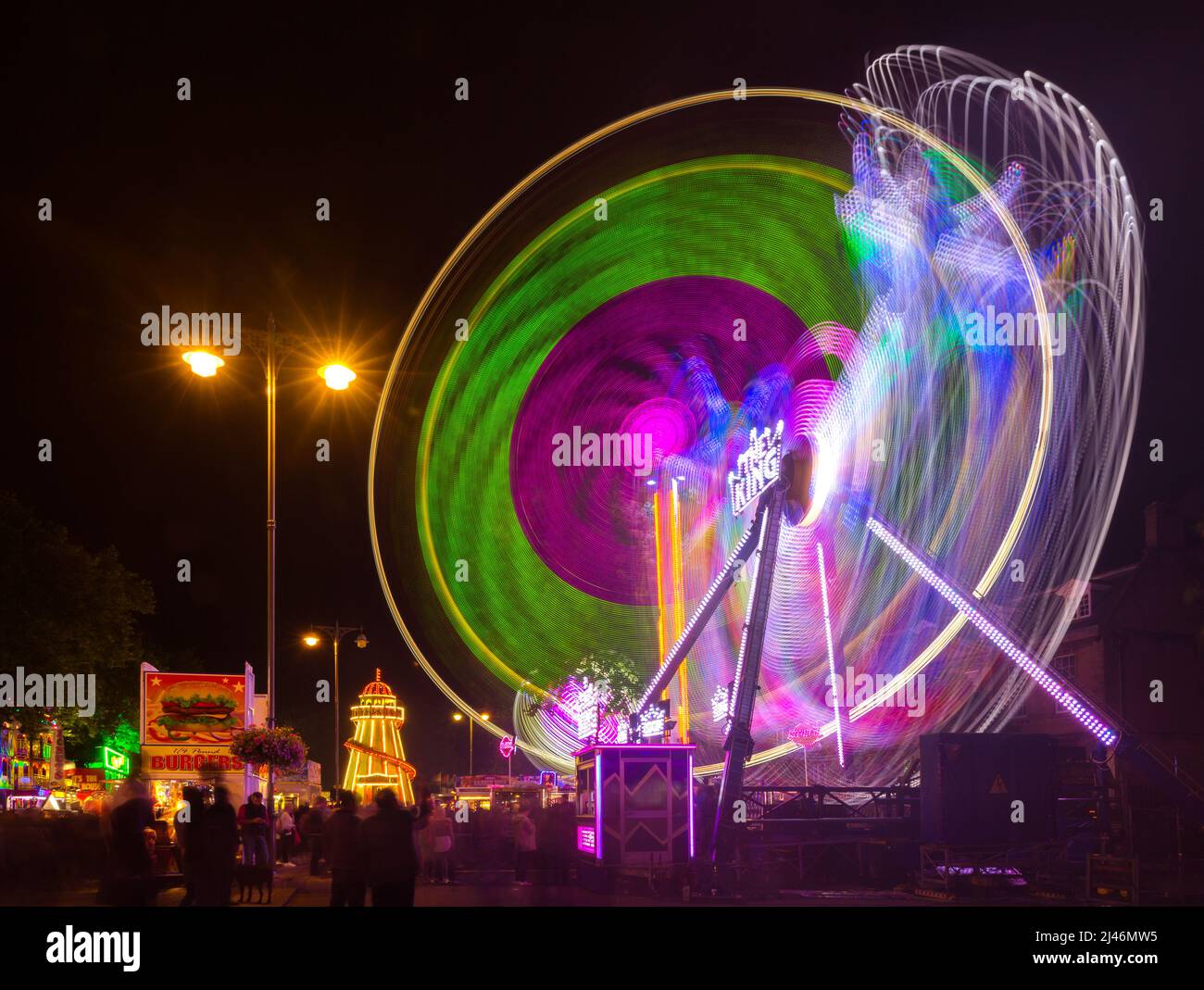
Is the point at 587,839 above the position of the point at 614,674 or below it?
below

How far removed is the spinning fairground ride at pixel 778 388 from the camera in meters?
→ 25.3

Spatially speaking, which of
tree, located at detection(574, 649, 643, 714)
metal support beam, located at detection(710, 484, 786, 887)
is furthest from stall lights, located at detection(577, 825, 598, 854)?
tree, located at detection(574, 649, 643, 714)

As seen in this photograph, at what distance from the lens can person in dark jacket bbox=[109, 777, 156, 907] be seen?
12.2m

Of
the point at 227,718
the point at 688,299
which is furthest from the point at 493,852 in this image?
the point at 688,299

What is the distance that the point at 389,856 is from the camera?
11.9 m

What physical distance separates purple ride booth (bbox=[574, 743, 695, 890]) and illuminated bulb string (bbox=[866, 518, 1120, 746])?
21.3 feet

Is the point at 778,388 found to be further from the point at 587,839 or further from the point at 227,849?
the point at 227,849

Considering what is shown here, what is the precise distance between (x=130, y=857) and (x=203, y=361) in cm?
981

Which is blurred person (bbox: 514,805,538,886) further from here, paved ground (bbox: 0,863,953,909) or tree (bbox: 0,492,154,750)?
tree (bbox: 0,492,154,750)

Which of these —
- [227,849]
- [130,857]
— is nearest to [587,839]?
[227,849]

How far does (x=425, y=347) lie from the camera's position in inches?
1254

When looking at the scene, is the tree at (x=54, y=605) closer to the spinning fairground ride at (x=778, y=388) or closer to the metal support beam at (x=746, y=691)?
the spinning fairground ride at (x=778, y=388)
